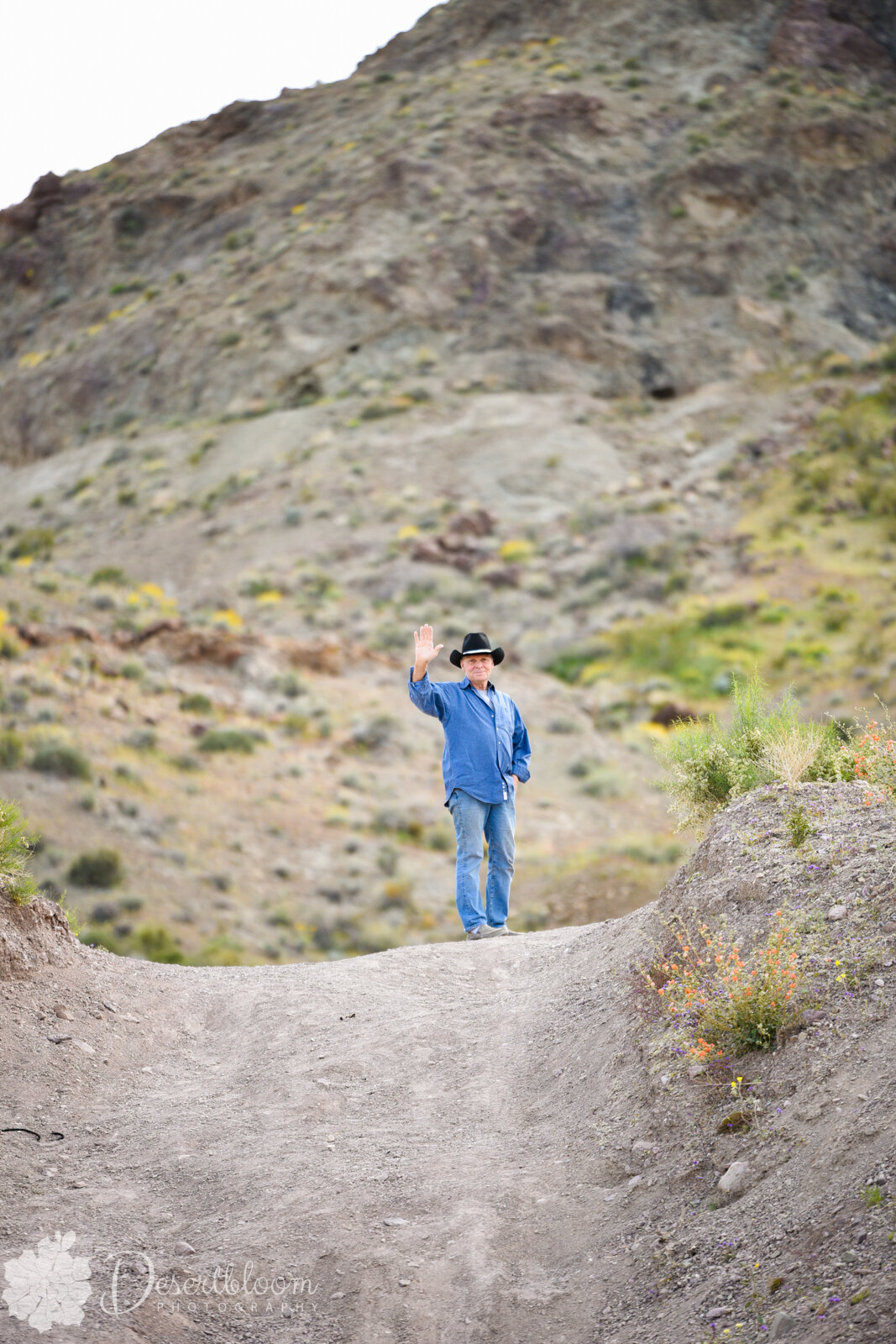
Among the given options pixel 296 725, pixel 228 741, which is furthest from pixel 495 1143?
pixel 296 725

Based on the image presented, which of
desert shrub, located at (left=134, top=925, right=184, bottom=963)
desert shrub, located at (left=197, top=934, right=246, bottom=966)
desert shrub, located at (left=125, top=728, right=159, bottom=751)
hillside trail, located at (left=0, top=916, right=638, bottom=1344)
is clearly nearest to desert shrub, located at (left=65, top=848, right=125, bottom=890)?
desert shrub, located at (left=134, top=925, right=184, bottom=963)

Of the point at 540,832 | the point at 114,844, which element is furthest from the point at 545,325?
the point at 114,844

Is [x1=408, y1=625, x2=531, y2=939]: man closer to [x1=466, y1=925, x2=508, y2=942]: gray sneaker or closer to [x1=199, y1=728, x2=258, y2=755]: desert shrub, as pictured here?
[x1=466, y1=925, x2=508, y2=942]: gray sneaker

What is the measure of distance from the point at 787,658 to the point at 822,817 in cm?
1879

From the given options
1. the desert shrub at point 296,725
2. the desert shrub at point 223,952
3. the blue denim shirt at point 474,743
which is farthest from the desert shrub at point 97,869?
the blue denim shirt at point 474,743

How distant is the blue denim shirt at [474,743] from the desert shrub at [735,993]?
103 inches

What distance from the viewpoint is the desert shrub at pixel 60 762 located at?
14703mm

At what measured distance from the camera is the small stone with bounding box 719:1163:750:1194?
134 inches

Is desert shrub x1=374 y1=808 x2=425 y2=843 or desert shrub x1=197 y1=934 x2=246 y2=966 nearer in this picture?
desert shrub x1=197 y1=934 x2=246 y2=966

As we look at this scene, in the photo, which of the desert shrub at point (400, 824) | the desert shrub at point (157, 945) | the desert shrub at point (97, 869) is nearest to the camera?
the desert shrub at point (157, 945)

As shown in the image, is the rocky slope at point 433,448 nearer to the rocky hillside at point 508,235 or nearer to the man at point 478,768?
the rocky hillside at point 508,235

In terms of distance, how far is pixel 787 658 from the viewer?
A: 22953 millimetres

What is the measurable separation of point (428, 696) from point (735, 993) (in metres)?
3.29

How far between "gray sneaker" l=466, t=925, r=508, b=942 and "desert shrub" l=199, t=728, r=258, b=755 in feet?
35.6
